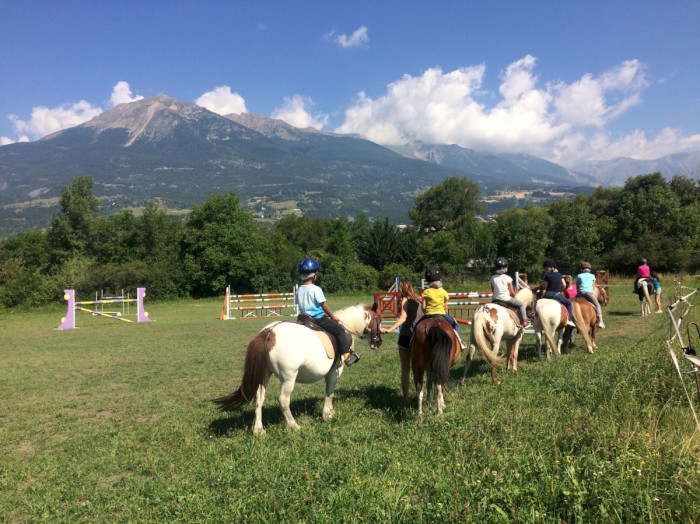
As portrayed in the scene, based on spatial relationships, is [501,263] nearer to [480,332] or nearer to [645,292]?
[480,332]

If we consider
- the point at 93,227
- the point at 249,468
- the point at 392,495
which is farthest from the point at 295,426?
the point at 93,227

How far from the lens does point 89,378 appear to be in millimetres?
11336

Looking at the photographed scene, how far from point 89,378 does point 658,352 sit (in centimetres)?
1265

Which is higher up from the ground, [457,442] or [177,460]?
[457,442]

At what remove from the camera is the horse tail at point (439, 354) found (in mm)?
6473

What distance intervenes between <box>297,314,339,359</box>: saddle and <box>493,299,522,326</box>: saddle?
15.1 feet

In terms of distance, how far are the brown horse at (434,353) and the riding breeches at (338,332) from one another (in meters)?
1.06

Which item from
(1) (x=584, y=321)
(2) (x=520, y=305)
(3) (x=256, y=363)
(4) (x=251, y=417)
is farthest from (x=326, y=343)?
(1) (x=584, y=321)

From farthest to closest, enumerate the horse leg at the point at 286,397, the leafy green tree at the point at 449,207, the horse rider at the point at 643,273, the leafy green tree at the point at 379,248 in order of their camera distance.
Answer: the leafy green tree at the point at 449,207, the leafy green tree at the point at 379,248, the horse rider at the point at 643,273, the horse leg at the point at 286,397

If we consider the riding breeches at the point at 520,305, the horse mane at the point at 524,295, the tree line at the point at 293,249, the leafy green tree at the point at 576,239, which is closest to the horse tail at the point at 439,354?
the riding breeches at the point at 520,305

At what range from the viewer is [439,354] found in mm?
6562

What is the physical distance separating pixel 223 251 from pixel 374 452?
165ft

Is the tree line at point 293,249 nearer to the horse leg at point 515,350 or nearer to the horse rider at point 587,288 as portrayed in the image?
the horse rider at point 587,288

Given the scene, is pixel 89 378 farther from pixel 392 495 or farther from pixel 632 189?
pixel 632 189
